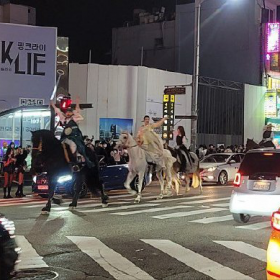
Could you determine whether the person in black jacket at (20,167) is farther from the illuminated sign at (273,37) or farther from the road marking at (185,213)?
the illuminated sign at (273,37)

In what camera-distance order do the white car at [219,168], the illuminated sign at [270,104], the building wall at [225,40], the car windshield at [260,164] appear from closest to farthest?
1. the car windshield at [260,164]
2. the white car at [219,168]
3. the illuminated sign at [270,104]
4. the building wall at [225,40]

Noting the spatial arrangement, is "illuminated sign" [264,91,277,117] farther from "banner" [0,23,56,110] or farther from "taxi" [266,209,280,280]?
"taxi" [266,209,280,280]

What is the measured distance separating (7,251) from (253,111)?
3431cm

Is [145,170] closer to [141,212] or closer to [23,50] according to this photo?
[141,212]

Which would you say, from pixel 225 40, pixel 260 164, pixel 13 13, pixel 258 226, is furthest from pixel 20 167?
pixel 225 40

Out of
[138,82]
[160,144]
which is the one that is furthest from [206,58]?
[160,144]

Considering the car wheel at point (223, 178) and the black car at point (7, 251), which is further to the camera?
the car wheel at point (223, 178)

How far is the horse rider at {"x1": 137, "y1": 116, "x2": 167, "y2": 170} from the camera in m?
16.7

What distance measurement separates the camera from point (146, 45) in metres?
44.4

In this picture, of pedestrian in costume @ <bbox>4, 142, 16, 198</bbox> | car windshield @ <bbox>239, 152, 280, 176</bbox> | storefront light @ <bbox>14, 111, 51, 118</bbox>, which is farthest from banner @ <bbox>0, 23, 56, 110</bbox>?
car windshield @ <bbox>239, 152, 280, 176</bbox>

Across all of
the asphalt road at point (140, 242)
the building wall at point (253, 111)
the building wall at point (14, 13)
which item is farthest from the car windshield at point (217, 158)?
the building wall at point (14, 13)

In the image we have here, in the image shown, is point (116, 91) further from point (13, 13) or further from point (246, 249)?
point (246, 249)

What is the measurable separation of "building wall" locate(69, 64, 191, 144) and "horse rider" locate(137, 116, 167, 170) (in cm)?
1293

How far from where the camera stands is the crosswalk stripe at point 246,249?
8.65 metres
